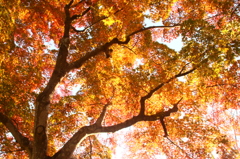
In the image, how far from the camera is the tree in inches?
173

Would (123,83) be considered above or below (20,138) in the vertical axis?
above

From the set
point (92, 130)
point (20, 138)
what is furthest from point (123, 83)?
point (20, 138)

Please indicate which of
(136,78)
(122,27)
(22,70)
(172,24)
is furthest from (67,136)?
(172,24)

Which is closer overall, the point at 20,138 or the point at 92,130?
the point at 20,138

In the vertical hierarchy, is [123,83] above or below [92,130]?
above

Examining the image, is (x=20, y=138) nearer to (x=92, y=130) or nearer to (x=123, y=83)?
(x=92, y=130)

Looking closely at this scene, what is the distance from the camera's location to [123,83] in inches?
230

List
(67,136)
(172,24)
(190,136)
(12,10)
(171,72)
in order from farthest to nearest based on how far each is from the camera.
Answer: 1. (172,24)
2. (67,136)
3. (190,136)
4. (171,72)
5. (12,10)

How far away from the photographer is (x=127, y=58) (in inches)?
322

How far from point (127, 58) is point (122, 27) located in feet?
5.64

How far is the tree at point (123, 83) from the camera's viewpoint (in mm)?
4406

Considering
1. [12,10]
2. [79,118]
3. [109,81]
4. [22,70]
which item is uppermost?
[12,10]

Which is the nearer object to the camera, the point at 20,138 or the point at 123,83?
the point at 20,138

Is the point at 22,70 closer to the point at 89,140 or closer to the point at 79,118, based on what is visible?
the point at 79,118
